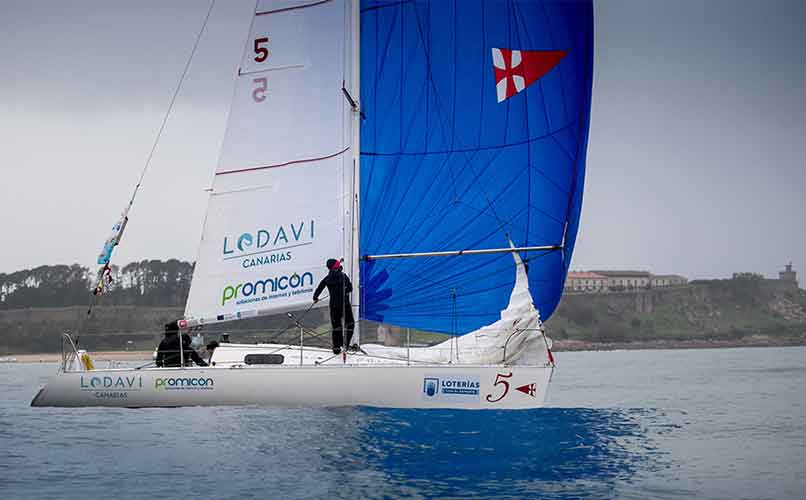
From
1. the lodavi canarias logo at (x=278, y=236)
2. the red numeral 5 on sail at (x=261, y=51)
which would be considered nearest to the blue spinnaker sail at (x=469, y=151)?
the lodavi canarias logo at (x=278, y=236)

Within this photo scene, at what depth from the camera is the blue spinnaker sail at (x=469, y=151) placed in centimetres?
1527

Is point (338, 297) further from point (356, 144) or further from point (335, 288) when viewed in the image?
point (356, 144)

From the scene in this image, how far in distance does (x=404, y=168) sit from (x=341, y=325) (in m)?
2.73

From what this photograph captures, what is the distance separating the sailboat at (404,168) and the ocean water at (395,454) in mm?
1804

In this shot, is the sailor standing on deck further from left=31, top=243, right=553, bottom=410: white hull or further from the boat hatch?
the boat hatch

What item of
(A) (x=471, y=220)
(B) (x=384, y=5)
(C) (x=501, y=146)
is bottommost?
(A) (x=471, y=220)

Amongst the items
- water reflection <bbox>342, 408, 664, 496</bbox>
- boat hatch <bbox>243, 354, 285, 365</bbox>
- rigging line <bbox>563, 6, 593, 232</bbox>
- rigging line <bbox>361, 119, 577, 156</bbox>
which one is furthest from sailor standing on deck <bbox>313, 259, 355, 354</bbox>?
rigging line <bbox>563, 6, 593, 232</bbox>

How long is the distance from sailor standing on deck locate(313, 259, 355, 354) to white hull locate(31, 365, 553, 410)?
1.17m

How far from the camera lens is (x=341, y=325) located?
48.5 ft

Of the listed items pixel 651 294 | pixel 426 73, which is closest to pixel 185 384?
pixel 426 73

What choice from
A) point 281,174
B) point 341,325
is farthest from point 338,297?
point 281,174

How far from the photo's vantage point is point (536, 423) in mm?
13125

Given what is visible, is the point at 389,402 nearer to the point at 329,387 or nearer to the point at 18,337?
the point at 329,387

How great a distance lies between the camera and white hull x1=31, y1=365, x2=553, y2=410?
13.1 m
